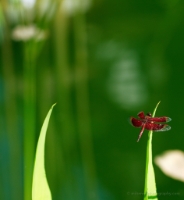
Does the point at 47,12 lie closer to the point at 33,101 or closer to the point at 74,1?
the point at 74,1

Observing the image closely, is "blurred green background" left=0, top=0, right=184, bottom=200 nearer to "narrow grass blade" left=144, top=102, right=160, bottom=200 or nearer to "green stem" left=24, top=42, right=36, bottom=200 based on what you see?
"green stem" left=24, top=42, right=36, bottom=200

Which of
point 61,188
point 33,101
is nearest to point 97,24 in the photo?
point 33,101

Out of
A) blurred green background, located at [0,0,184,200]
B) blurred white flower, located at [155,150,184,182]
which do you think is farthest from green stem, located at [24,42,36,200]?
blurred white flower, located at [155,150,184,182]

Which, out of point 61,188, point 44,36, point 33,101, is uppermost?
point 44,36

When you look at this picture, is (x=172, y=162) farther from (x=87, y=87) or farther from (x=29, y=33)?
(x=29, y=33)

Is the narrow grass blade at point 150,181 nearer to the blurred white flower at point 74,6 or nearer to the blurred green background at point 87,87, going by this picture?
the blurred green background at point 87,87

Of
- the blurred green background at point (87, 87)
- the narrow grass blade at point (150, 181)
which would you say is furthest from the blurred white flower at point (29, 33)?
the narrow grass blade at point (150, 181)

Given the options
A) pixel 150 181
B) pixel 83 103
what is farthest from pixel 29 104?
pixel 150 181
